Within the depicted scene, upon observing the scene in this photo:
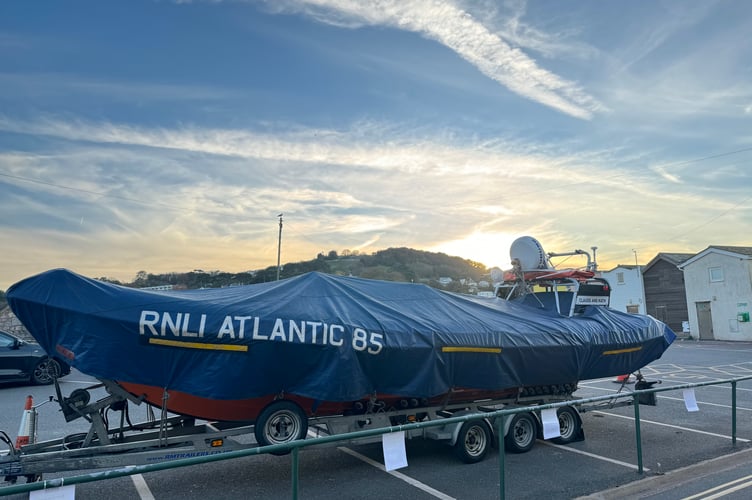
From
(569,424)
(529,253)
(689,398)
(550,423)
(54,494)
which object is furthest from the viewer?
(529,253)

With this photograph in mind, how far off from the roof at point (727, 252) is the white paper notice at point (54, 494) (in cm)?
4219

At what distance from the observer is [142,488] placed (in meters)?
7.00

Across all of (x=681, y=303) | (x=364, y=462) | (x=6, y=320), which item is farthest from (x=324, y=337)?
(x=681, y=303)

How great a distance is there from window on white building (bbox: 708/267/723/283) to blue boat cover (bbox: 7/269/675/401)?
117 feet

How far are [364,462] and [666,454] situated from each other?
4.87m

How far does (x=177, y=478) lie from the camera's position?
7.34 meters

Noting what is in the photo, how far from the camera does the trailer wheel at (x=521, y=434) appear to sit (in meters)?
8.66

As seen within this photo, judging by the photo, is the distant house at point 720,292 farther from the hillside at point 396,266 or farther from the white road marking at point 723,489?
the white road marking at point 723,489

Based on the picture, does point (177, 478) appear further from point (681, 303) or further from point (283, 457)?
point (681, 303)

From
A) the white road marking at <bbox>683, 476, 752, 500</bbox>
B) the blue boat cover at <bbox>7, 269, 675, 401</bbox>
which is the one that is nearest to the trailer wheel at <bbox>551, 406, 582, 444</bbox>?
the blue boat cover at <bbox>7, 269, 675, 401</bbox>

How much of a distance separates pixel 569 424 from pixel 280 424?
17.7ft

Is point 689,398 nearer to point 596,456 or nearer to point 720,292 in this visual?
point 596,456

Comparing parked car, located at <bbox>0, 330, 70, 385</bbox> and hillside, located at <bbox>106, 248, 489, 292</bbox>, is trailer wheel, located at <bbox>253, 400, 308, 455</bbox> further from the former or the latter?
hillside, located at <bbox>106, 248, 489, 292</bbox>

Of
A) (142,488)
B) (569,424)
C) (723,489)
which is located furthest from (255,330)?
(723,489)
